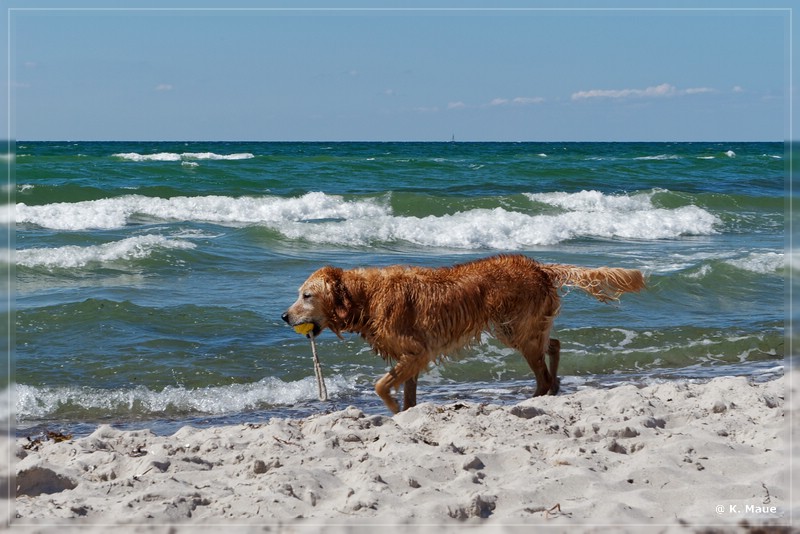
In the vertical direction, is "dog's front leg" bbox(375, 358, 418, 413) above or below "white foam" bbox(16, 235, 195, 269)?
below

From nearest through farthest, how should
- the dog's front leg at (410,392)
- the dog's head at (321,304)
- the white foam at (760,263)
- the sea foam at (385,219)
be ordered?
the dog's head at (321,304) < the dog's front leg at (410,392) < the white foam at (760,263) < the sea foam at (385,219)

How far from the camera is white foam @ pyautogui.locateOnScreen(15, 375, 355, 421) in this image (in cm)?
767

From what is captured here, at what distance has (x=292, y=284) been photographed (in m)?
12.3

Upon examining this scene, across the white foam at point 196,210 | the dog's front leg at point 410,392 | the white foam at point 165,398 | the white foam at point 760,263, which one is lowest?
the white foam at point 165,398

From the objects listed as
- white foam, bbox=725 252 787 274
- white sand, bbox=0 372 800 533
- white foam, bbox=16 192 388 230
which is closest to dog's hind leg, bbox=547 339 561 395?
white sand, bbox=0 372 800 533

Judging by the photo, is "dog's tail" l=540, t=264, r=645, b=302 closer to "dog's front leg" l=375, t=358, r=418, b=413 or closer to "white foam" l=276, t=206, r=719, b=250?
"dog's front leg" l=375, t=358, r=418, b=413

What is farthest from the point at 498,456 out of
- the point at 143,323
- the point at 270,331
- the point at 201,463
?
the point at 143,323

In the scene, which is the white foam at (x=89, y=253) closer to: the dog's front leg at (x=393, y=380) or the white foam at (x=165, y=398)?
the white foam at (x=165, y=398)

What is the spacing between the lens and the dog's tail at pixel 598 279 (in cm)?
735

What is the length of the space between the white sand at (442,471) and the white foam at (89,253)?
764 cm

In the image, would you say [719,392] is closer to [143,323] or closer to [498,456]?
[498,456]

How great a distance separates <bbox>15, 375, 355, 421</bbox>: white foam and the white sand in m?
1.55

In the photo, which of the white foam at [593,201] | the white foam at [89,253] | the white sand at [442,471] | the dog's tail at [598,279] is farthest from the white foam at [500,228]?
the white sand at [442,471]

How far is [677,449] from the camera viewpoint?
5.23 metres
